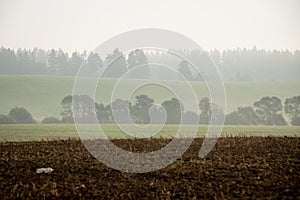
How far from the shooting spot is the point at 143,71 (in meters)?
39.3

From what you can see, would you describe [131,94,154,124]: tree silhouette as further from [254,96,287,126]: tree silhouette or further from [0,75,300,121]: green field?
[254,96,287,126]: tree silhouette

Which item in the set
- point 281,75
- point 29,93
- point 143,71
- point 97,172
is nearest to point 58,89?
point 29,93

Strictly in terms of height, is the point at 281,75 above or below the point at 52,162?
above

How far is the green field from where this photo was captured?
90.6 m

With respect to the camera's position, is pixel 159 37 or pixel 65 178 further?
pixel 159 37

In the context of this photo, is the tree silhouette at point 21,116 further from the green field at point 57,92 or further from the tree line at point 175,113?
the green field at point 57,92

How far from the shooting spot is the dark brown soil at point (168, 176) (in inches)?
522

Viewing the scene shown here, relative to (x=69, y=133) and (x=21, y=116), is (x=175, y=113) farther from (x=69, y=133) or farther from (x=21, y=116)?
(x=69, y=133)

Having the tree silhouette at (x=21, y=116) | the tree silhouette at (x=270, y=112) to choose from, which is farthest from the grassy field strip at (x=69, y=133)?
the tree silhouette at (x=270, y=112)

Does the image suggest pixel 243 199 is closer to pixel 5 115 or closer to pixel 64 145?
pixel 64 145

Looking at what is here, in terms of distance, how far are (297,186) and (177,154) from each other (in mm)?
7094

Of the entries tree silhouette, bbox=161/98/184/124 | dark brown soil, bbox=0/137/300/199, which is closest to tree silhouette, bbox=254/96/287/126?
tree silhouette, bbox=161/98/184/124

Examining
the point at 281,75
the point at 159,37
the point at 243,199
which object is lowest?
the point at 243,199

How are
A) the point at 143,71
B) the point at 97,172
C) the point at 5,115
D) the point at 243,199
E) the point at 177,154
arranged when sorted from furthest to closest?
the point at 5,115 → the point at 143,71 → the point at 177,154 → the point at 97,172 → the point at 243,199
